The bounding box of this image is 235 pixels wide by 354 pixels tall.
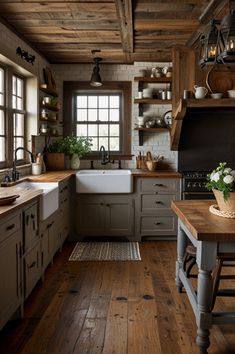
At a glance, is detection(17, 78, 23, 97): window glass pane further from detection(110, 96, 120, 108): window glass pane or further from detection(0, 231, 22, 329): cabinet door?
detection(0, 231, 22, 329): cabinet door

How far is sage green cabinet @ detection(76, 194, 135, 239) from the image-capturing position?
5.06m

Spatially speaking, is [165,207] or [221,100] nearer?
[221,100]

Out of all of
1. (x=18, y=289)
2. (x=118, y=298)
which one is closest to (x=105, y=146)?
(x=118, y=298)

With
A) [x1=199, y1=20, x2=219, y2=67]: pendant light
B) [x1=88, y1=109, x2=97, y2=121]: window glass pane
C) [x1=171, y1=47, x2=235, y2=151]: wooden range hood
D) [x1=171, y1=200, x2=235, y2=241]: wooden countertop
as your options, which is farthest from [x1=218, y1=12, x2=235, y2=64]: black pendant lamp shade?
[x1=88, y1=109, x2=97, y2=121]: window glass pane

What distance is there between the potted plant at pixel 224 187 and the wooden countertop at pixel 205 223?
101 millimetres

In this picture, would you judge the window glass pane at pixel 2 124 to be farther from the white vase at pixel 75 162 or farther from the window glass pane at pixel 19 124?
the white vase at pixel 75 162

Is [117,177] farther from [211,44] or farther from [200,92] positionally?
[211,44]

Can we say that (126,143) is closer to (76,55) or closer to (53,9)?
(76,55)

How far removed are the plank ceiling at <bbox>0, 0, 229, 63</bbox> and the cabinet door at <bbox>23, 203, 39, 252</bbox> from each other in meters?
1.92

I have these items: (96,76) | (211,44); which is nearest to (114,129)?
(96,76)

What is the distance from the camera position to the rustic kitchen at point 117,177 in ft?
8.21

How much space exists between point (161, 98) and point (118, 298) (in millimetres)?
3348

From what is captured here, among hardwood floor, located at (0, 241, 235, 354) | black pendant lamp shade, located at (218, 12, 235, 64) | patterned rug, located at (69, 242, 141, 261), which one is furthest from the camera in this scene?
patterned rug, located at (69, 242, 141, 261)

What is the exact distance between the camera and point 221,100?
4684 mm
